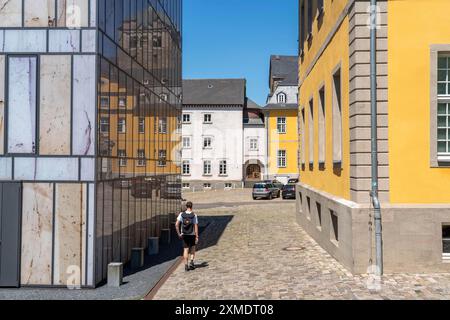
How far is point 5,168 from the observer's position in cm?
1052

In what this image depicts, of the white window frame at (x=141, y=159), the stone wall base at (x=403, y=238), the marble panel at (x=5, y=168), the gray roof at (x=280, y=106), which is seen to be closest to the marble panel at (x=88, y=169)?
the marble panel at (x=5, y=168)

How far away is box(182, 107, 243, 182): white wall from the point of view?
57969 mm

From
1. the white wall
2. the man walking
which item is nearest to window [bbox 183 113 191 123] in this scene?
the white wall

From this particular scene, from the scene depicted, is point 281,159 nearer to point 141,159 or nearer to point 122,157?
point 141,159

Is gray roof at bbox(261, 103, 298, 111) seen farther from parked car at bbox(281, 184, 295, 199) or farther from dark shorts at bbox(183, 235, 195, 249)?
dark shorts at bbox(183, 235, 195, 249)

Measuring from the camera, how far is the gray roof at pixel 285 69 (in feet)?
200

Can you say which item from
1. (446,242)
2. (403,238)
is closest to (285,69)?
(446,242)

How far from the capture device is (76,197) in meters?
10.4

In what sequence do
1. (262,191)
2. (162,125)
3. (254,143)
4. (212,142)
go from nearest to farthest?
(162,125) → (262,191) → (254,143) → (212,142)

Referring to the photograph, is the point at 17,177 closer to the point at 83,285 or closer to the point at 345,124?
the point at 83,285

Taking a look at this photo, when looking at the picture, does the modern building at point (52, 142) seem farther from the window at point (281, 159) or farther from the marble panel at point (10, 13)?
the window at point (281, 159)

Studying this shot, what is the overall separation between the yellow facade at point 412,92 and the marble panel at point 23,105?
8668 millimetres

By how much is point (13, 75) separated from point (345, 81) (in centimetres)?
853

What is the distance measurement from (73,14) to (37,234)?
517cm
